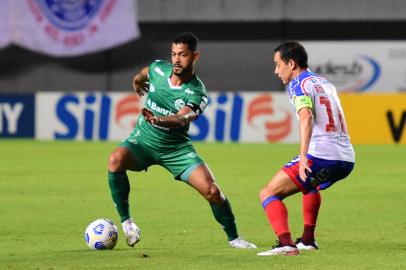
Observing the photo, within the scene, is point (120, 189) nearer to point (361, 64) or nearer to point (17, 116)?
point (17, 116)

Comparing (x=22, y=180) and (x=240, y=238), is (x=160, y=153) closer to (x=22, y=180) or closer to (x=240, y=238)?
(x=240, y=238)

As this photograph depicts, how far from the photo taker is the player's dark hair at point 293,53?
8.52 meters

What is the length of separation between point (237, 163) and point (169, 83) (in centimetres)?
1008

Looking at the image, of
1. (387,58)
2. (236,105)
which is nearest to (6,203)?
(236,105)

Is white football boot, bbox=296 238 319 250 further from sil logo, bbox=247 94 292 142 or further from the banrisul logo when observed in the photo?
the banrisul logo

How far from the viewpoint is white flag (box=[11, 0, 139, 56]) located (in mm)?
29391

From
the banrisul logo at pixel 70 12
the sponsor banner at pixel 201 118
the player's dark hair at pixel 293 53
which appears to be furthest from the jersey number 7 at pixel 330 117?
the banrisul logo at pixel 70 12

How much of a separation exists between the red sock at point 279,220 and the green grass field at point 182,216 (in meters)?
0.19

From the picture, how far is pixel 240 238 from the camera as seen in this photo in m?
9.30

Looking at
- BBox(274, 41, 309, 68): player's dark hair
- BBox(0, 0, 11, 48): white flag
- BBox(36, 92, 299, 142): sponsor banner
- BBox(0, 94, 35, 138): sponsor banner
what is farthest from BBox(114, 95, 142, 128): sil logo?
BBox(274, 41, 309, 68): player's dark hair

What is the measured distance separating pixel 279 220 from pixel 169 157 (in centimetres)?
146

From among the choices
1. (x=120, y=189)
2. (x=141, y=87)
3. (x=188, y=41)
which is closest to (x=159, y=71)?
(x=141, y=87)

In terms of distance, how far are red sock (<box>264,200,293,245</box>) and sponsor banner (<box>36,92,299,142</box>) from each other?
51.8 ft

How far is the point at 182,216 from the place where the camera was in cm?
1180
